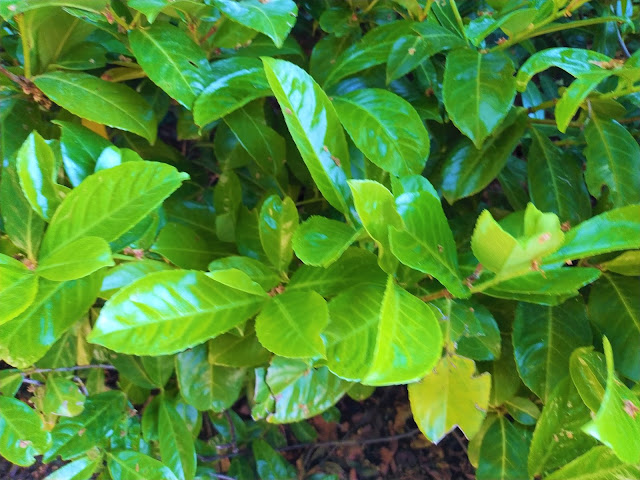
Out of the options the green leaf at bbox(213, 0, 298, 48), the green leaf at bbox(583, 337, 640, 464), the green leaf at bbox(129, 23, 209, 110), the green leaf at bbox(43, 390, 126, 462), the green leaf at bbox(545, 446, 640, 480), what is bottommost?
the green leaf at bbox(43, 390, 126, 462)

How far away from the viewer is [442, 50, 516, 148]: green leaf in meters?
0.70

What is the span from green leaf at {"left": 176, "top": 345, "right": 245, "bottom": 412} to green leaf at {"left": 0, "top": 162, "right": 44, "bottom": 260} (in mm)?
354

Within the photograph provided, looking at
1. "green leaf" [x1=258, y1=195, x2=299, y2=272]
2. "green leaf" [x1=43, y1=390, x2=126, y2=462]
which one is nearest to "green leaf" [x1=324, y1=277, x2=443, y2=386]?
"green leaf" [x1=258, y1=195, x2=299, y2=272]

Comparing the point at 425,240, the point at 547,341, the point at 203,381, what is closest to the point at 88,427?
the point at 203,381

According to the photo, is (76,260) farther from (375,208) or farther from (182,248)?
(375,208)

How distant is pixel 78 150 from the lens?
0.69 meters

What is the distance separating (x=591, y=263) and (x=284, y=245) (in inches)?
21.8

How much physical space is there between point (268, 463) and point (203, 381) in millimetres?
461

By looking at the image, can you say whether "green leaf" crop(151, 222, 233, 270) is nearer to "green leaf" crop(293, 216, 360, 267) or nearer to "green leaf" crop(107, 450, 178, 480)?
"green leaf" crop(293, 216, 360, 267)

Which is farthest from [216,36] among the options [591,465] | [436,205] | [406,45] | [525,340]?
[591,465]

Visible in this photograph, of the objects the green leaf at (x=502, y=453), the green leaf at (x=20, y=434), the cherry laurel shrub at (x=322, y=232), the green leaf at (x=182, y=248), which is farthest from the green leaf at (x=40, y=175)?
the green leaf at (x=502, y=453)

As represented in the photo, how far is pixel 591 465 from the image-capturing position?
67 centimetres

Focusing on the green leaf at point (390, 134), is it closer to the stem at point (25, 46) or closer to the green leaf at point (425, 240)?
the green leaf at point (425, 240)

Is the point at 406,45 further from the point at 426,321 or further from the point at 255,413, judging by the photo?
the point at 255,413
